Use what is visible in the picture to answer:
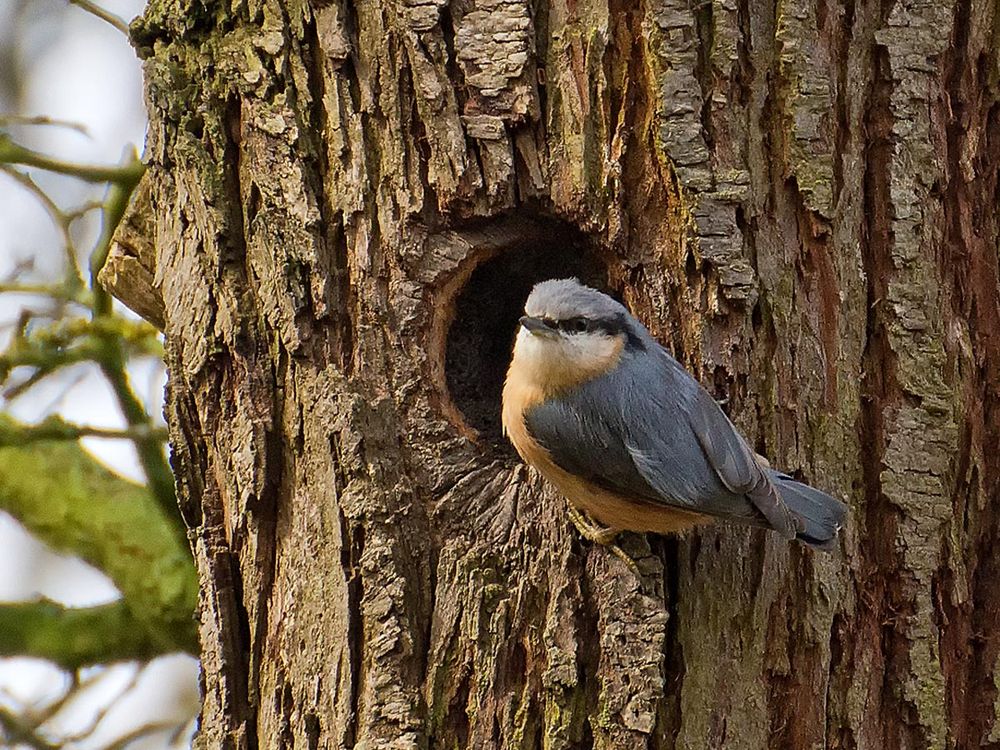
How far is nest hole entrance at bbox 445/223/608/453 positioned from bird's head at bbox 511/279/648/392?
11cm

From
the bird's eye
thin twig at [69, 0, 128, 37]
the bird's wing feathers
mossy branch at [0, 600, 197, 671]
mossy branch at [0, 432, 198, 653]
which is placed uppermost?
thin twig at [69, 0, 128, 37]

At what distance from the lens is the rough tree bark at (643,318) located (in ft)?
7.51

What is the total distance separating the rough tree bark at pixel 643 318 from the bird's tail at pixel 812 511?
0.07m

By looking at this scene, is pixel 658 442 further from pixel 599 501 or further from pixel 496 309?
pixel 496 309

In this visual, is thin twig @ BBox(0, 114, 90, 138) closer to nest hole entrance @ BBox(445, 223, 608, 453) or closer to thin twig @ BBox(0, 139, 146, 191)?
thin twig @ BBox(0, 139, 146, 191)

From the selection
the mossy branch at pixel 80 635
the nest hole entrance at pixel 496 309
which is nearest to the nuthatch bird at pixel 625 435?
the nest hole entrance at pixel 496 309

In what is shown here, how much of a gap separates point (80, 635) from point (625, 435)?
183 cm

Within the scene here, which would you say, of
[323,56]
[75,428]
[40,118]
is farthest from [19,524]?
[323,56]

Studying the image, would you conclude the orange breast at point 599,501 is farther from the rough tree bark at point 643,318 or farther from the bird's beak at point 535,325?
the bird's beak at point 535,325

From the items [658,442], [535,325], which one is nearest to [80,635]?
[535,325]

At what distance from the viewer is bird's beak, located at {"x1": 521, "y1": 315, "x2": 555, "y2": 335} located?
2621 mm

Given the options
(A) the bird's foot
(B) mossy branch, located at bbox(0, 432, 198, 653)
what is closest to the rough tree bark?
(A) the bird's foot

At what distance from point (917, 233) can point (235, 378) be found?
4.80 ft

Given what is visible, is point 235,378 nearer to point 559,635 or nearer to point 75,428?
point 559,635
